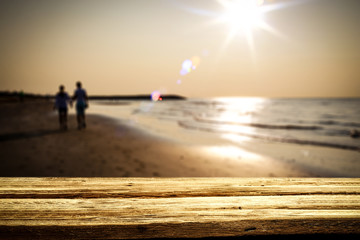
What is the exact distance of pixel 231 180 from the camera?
1.63 metres

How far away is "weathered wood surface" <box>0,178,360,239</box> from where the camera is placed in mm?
965

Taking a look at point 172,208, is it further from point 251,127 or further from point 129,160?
point 251,127

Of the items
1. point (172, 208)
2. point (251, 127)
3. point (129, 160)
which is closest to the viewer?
point (172, 208)

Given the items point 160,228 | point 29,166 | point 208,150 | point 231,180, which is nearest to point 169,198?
point 160,228

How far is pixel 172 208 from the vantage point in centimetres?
114

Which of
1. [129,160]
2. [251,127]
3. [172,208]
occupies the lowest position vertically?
[129,160]

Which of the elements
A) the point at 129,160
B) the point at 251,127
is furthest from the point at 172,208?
the point at 251,127

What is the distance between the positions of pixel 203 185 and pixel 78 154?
6297 millimetres

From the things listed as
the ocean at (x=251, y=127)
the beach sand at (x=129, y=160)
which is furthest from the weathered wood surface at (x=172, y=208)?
the ocean at (x=251, y=127)

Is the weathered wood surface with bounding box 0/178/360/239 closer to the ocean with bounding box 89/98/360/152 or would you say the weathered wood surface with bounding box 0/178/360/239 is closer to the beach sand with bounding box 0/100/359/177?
the beach sand with bounding box 0/100/359/177

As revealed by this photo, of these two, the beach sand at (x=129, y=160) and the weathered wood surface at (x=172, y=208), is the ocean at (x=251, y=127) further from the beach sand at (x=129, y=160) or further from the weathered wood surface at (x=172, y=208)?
the weathered wood surface at (x=172, y=208)

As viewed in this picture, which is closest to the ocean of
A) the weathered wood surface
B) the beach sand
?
the beach sand

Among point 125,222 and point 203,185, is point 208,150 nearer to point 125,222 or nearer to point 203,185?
point 203,185

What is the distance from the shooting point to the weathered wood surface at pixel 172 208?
965 mm
